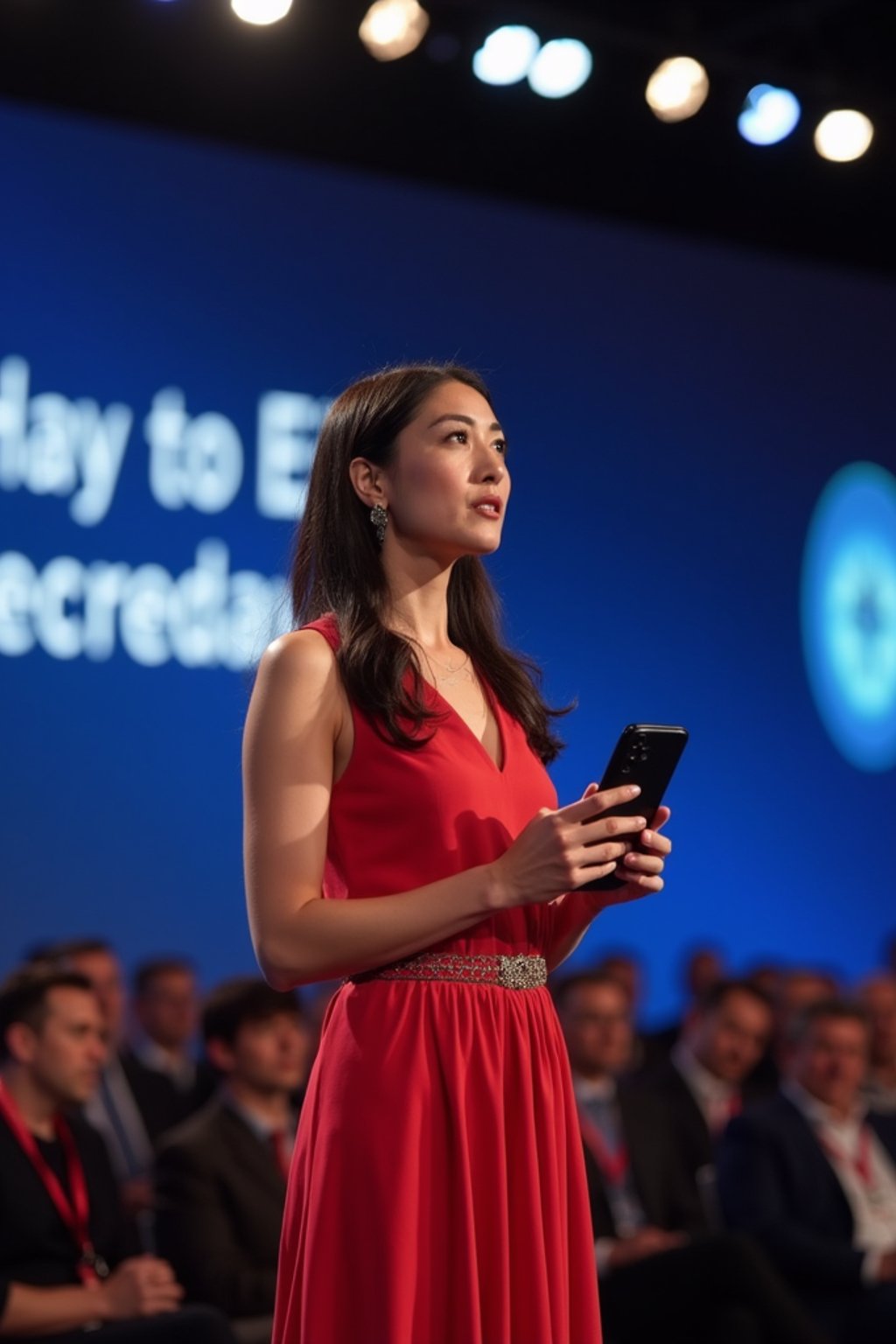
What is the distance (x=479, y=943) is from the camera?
1.92 meters

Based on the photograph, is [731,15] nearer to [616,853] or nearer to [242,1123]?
[242,1123]

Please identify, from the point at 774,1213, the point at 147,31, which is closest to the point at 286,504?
the point at 147,31

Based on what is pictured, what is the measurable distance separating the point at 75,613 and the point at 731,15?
3.28 m

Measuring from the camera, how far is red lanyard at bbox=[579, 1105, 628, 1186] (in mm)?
4617

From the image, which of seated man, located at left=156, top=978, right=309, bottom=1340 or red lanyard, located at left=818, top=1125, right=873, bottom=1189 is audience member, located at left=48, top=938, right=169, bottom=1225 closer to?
seated man, located at left=156, top=978, right=309, bottom=1340

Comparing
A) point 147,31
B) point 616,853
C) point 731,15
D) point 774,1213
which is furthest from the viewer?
point 731,15

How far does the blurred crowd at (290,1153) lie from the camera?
11.8ft

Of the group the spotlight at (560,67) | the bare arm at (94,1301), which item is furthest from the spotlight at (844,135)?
the bare arm at (94,1301)

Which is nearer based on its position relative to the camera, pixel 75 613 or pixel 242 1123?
pixel 242 1123

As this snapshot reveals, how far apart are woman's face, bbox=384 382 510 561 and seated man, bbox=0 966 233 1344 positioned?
6.40 ft

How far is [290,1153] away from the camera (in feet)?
13.8

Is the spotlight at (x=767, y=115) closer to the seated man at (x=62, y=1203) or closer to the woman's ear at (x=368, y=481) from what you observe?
the seated man at (x=62, y=1203)

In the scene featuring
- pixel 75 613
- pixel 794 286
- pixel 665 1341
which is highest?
pixel 794 286

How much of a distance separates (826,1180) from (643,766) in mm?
Answer: 3236
